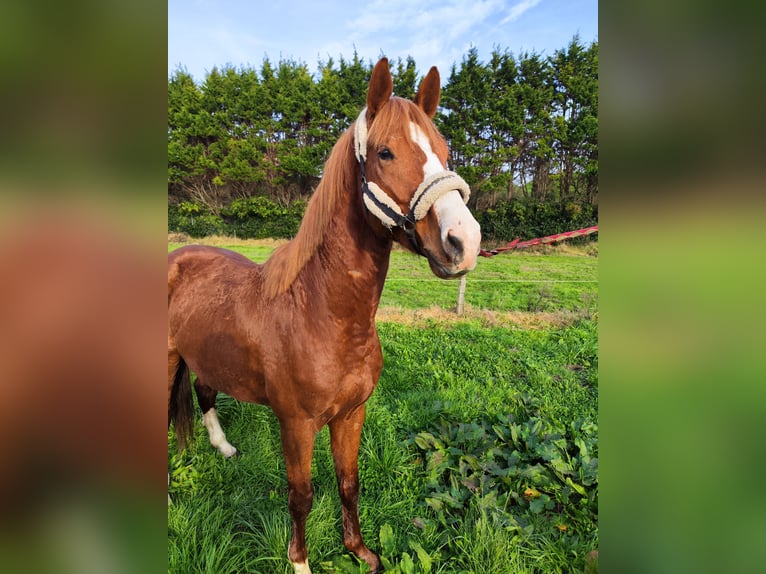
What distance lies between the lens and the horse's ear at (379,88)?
146 centimetres

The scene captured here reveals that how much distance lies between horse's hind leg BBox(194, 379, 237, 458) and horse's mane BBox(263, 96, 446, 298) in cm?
181

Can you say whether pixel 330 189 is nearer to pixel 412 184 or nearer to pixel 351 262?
pixel 351 262

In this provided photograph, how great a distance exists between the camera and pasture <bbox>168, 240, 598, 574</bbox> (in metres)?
2.10

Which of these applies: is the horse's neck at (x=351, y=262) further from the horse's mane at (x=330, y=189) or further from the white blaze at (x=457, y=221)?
the white blaze at (x=457, y=221)

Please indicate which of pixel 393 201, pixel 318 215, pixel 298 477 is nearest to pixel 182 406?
pixel 298 477

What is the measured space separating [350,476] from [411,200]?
5.42ft

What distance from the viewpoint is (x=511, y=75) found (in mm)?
15438

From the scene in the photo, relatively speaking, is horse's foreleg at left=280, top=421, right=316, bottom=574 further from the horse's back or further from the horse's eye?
the horse's eye

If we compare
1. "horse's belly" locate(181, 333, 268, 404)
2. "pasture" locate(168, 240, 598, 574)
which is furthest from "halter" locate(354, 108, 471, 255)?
"pasture" locate(168, 240, 598, 574)

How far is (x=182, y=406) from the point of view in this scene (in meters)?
2.84
